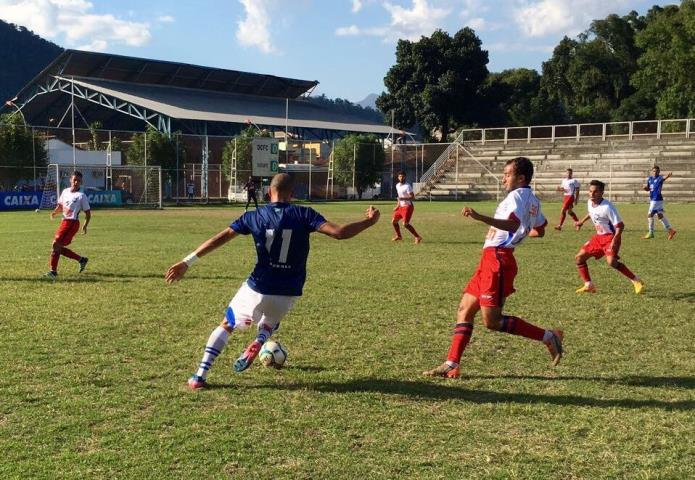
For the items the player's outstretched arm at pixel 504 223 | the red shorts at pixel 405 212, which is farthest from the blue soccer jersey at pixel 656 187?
the player's outstretched arm at pixel 504 223

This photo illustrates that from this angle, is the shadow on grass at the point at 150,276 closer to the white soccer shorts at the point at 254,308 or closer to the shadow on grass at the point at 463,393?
the white soccer shorts at the point at 254,308

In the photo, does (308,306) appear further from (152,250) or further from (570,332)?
(152,250)

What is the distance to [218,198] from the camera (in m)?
51.8

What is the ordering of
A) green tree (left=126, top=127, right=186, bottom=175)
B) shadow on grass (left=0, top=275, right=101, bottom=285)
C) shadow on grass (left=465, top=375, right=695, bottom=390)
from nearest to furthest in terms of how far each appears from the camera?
shadow on grass (left=465, top=375, right=695, bottom=390)
shadow on grass (left=0, top=275, right=101, bottom=285)
green tree (left=126, top=127, right=186, bottom=175)

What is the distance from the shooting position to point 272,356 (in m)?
6.51

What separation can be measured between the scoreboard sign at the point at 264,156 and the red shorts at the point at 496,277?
42883mm

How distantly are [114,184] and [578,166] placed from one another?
31.4 meters

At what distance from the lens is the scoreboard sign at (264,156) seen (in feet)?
159

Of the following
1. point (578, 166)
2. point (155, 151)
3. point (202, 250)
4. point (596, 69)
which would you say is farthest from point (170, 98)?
point (202, 250)

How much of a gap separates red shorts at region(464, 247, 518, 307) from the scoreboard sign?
4288cm

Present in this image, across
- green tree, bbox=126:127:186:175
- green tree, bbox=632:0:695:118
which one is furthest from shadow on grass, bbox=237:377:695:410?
green tree, bbox=632:0:695:118

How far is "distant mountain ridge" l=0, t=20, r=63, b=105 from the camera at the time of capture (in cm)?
10175

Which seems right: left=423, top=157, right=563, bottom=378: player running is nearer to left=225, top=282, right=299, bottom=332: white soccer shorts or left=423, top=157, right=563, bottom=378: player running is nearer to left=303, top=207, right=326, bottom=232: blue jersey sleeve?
left=303, top=207, right=326, bottom=232: blue jersey sleeve

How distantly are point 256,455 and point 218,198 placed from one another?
4834cm
